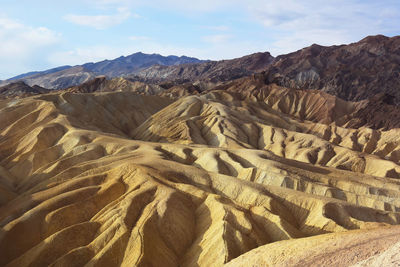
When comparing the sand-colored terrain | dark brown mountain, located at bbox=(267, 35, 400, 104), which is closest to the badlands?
the sand-colored terrain

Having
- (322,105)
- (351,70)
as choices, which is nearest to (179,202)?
(322,105)

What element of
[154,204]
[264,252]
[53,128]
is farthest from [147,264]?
[53,128]

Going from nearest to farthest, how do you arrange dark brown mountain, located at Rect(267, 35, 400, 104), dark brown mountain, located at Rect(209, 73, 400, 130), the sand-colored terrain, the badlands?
the badlands → the sand-colored terrain → dark brown mountain, located at Rect(209, 73, 400, 130) → dark brown mountain, located at Rect(267, 35, 400, 104)

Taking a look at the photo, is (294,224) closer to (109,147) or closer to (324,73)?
(109,147)

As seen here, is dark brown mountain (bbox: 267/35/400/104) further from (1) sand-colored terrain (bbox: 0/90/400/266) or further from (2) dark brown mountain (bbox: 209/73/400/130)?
(1) sand-colored terrain (bbox: 0/90/400/266)

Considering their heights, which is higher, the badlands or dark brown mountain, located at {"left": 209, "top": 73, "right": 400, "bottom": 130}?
the badlands

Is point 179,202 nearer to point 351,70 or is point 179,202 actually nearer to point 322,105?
point 322,105
